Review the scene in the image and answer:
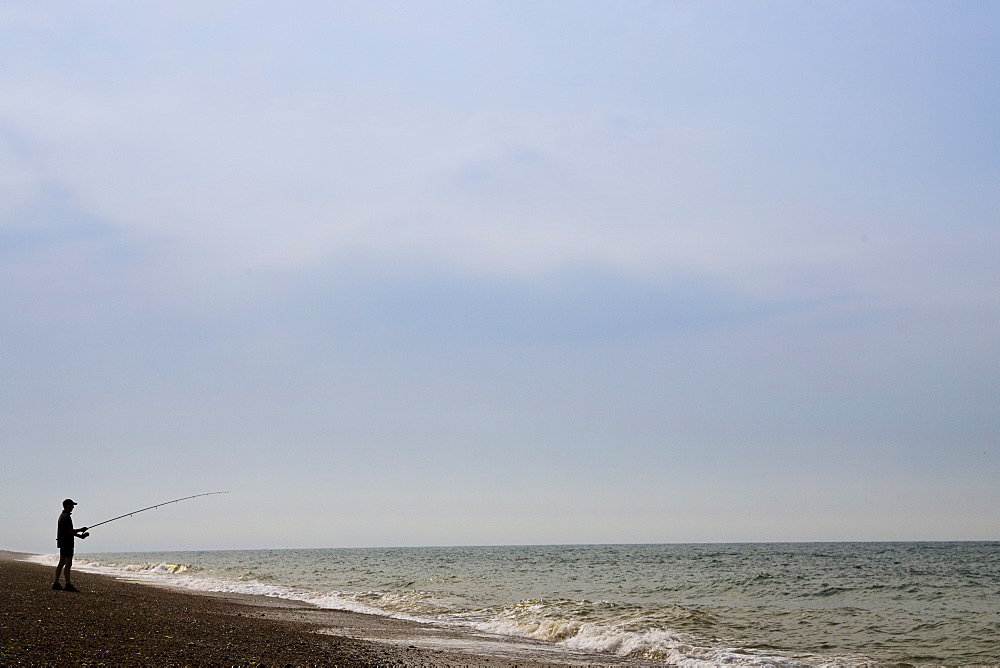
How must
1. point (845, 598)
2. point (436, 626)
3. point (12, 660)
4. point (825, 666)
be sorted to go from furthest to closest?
point (845, 598), point (436, 626), point (825, 666), point (12, 660)

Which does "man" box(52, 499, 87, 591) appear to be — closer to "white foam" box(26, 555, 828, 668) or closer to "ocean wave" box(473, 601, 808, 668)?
"white foam" box(26, 555, 828, 668)

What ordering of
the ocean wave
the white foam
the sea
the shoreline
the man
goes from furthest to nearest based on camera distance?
the man, the sea, the white foam, the ocean wave, the shoreline

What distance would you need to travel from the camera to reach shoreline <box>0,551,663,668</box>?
30.7ft

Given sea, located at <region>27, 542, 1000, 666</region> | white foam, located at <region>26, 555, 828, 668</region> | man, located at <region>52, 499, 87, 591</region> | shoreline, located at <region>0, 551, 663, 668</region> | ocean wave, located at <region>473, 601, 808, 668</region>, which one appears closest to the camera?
shoreline, located at <region>0, 551, 663, 668</region>

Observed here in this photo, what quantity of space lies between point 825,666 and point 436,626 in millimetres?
8966

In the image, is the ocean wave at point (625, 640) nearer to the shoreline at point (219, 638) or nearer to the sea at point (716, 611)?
the sea at point (716, 611)

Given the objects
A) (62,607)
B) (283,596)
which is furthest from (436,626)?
(283,596)

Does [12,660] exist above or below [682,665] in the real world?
above

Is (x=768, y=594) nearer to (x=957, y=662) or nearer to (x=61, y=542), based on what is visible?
(x=957, y=662)

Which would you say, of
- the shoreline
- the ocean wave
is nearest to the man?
the shoreline

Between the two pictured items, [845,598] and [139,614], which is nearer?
[139,614]

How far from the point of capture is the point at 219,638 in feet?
38.2

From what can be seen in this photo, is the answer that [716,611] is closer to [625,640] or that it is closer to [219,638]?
[625,640]

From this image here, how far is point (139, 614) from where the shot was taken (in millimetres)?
13922
